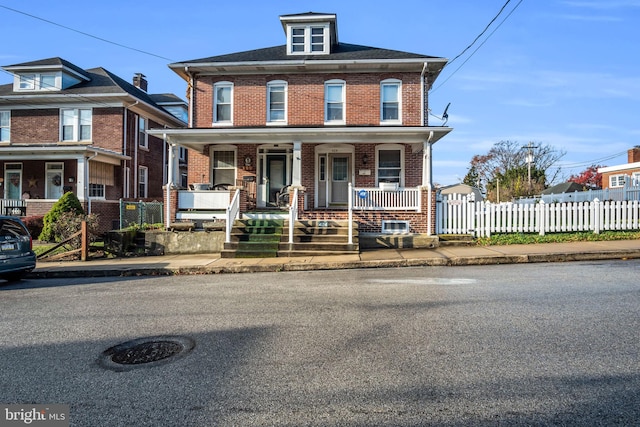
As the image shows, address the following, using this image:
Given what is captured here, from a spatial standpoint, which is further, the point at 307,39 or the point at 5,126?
the point at 5,126

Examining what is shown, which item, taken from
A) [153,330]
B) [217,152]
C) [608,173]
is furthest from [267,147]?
[608,173]

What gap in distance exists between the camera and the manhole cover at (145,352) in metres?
4.23

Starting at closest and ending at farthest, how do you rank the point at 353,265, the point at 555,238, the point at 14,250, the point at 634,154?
the point at 14,250 < the point at 353,265 < the point at 555,238 < the point at 634,154

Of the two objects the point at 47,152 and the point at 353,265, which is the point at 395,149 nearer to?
the point at 353,265

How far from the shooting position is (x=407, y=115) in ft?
56.4

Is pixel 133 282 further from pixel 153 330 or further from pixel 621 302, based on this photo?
pixel 621 302

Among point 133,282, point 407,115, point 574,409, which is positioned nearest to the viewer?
point 574,409

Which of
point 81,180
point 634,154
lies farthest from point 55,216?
point 634,154

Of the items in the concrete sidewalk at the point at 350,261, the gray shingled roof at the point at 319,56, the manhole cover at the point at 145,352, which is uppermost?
the gray shingled roof at the point at 319,56

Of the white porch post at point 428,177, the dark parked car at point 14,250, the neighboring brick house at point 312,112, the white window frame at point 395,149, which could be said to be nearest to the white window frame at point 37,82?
the neighboring brick house at point 312,112

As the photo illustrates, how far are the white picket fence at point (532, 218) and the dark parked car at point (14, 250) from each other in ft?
38.3

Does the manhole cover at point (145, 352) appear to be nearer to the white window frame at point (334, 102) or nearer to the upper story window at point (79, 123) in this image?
the white window frame at point (334, 102)

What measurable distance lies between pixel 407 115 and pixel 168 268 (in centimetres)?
1122

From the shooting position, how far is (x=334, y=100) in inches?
693
